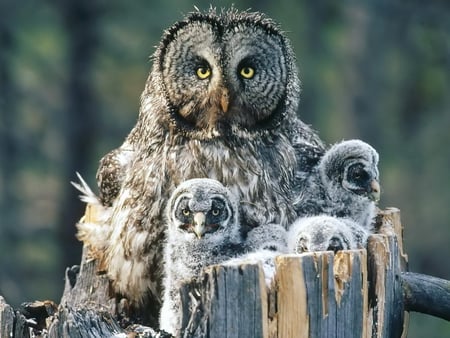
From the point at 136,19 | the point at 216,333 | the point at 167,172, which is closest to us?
the point at 216,333

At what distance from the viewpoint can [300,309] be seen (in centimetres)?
401

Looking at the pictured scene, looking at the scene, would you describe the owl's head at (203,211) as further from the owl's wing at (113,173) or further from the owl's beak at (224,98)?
the owl's wing at (113,173)

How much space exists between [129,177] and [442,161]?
962cm

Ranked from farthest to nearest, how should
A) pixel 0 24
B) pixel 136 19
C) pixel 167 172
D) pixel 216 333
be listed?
pixel 136 19 → pixel 0 24 → pixel 167 172 → pixel 216 333

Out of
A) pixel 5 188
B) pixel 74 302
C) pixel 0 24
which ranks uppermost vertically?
pixel 0 24

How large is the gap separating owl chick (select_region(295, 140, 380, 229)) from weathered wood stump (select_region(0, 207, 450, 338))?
0.87 meters

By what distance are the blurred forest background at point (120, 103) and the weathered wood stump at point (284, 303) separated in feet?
26.3

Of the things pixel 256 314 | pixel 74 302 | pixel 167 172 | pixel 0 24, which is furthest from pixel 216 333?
pixel 0 24

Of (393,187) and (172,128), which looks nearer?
(172,128)

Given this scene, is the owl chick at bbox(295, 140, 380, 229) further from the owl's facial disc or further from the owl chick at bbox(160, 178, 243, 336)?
the owl chick at bbox(160, 178, 243, 336)

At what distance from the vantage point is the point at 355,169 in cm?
546

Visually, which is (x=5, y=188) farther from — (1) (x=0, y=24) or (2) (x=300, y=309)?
(2) (x=300, y=309)

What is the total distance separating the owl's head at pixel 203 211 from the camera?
4723mm

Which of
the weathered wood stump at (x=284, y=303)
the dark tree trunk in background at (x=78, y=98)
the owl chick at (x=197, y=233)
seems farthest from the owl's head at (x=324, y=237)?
the dark tree trunk in background at (x=78, y=98)
